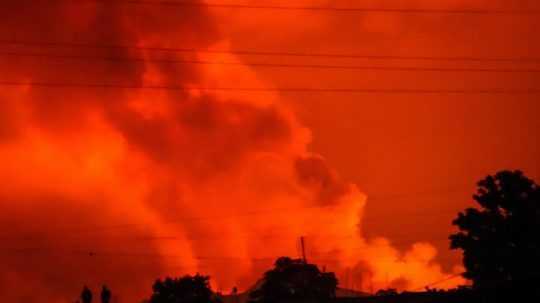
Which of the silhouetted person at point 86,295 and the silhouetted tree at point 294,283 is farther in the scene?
the silhouetted tree at point 294,283

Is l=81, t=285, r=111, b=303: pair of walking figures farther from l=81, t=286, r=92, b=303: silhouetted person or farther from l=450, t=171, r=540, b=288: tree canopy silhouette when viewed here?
l=450, t=171, r=540, b=288: tree canopy silhouette

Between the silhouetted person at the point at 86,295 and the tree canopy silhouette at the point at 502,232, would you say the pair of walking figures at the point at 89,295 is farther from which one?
the tree canopy silhouette at the point at 502,232

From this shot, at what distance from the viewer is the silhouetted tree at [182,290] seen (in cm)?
10562

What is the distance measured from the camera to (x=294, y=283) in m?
117

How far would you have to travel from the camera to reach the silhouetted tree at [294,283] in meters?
109

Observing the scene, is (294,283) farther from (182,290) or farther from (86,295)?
(86,295)

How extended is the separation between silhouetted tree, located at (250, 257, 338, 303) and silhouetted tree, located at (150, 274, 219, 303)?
728 centimetres

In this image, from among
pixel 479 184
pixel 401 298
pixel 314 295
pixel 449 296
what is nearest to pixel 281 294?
pixel 314 295

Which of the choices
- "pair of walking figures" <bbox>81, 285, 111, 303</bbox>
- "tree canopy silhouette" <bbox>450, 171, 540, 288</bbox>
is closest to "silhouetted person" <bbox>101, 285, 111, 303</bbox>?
"pair of walking figures" <bbox>81, 285, 111, 303</bbox>

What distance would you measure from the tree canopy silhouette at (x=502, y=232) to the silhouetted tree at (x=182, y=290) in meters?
42.5

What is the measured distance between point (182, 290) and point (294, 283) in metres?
19.4

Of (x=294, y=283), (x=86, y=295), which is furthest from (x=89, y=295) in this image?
(x=294, y=283)

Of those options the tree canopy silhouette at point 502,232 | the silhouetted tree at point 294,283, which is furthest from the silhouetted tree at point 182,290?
the tree canopy silhouette at point 502,232

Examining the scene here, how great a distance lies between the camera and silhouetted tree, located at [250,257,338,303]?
109375 mm
